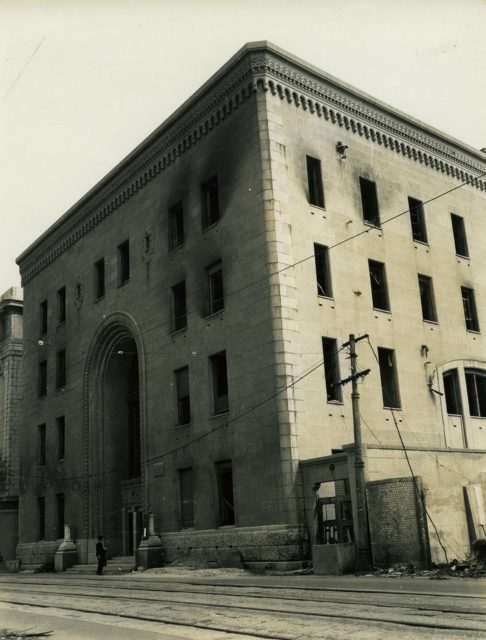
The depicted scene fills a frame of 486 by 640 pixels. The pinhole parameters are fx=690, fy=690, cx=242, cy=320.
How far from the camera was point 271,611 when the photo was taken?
11398mm

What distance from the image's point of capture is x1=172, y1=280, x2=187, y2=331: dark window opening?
29.5m

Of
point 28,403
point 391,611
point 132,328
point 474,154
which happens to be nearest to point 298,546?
point 391,611

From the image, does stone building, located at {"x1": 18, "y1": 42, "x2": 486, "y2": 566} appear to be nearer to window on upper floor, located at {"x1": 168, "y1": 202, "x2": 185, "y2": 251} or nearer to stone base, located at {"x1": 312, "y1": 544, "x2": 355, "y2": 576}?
window on upper floor, located at {"x1": 168, "y1": 202, "x2": 185, "y2": 251}

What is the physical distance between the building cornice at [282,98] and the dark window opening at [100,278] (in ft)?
7.38

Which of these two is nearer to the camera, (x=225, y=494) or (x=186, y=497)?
(x=225, y=494)

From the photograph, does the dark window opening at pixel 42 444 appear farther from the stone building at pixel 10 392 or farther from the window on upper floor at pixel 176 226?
the window on upper floor at pixel 176 226

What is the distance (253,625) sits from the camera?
33.0ft

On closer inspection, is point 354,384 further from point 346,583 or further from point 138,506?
point 138,506

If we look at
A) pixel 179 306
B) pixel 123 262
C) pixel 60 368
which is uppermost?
pixel 123 262

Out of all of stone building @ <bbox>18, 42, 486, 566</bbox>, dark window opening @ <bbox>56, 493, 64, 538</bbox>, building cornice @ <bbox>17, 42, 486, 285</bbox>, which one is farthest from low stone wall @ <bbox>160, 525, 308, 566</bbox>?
building cornice @ <bbox>17, 42, 486, 285</bbox>

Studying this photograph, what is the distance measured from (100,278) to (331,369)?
16.2 meters

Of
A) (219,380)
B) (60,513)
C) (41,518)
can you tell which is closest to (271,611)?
(219,380)

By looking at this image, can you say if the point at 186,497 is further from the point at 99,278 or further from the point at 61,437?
the point at 99,278

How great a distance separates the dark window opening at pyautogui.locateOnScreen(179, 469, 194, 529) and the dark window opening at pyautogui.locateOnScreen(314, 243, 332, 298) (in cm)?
892
